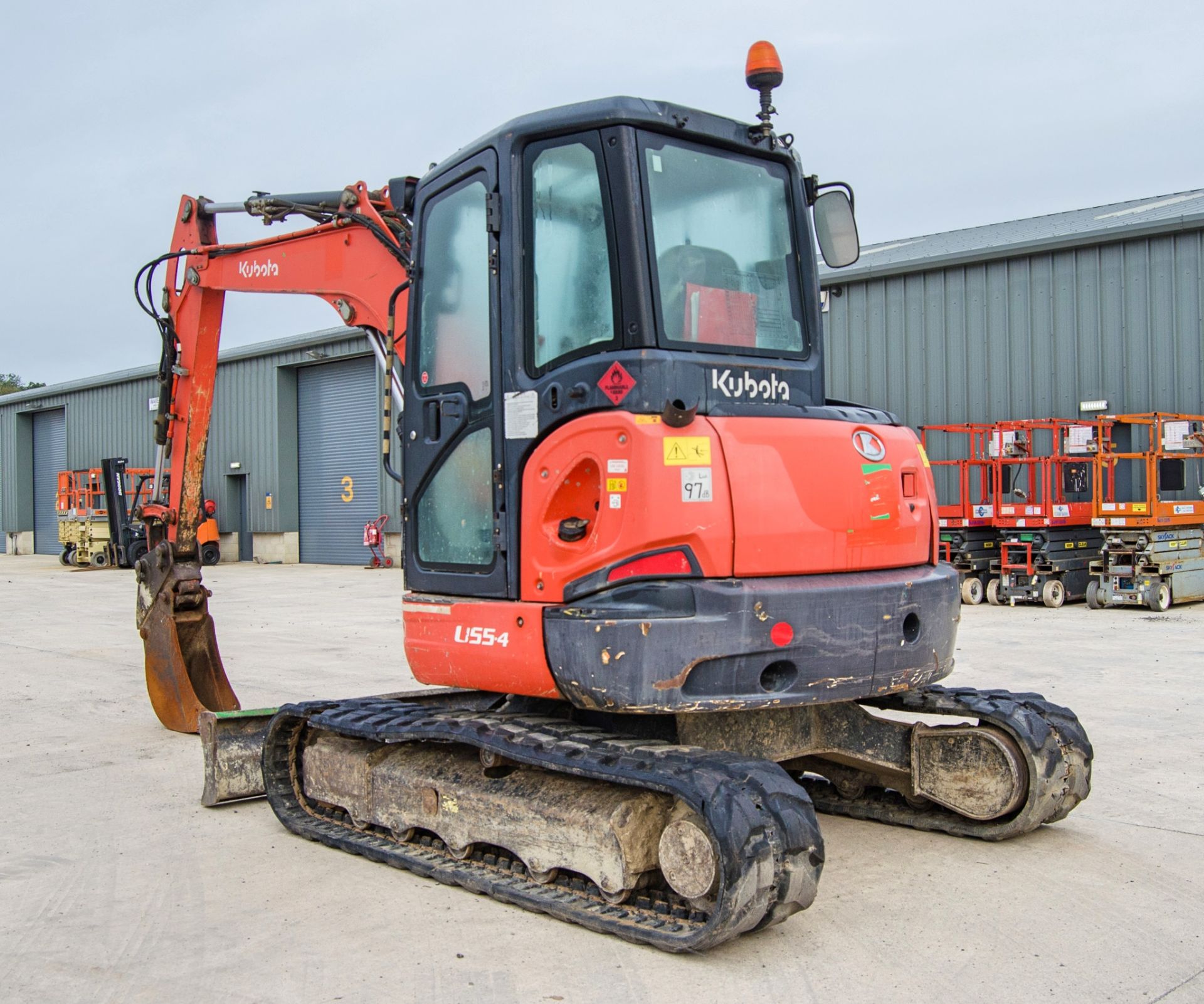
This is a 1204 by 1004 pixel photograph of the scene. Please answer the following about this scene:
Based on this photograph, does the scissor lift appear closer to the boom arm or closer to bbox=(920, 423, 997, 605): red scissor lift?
bbox=(920, 423, 997, 605): red scissor lift

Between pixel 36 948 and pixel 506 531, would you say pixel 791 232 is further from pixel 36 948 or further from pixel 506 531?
pixel 36 948

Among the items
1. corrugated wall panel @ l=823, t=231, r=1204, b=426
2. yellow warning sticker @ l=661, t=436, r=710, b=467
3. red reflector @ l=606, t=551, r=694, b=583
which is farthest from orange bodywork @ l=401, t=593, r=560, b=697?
corrugated wall panel @ l=823, t=231, r=1204, b=426

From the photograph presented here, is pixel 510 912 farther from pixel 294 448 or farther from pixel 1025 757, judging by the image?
pixel 294 448

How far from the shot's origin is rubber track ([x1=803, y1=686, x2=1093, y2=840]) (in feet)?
18.2

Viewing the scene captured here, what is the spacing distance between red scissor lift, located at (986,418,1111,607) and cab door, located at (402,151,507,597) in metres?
14.1

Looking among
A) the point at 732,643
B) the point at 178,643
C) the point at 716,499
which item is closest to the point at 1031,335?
the point at 178,643

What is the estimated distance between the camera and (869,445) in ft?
17.1

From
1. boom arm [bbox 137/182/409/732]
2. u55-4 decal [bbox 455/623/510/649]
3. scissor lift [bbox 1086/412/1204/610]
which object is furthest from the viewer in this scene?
scissor lift [bbox 1086/412/1204/610]

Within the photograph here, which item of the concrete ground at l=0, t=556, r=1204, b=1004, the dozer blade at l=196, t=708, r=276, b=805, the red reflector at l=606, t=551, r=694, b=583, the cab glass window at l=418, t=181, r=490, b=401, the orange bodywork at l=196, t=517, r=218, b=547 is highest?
the cab glass window at l=418, t=181, r=490, b=401

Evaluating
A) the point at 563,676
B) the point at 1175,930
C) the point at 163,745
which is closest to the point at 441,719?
the point at 563,676

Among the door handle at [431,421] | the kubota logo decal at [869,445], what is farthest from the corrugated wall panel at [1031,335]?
the door handle at [431,421]

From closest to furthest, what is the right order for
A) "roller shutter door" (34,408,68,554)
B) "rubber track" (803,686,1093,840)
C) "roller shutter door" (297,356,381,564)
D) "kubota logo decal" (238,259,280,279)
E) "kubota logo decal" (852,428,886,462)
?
"kubota logo decal" (852,428,886,462) < "rubber track" (803,686,1093,840) < "kubota logo decal" (238,259,280,279) < "roller shutter door" (297,356,381,564) < "roller shutter door" (34,408,68,554)

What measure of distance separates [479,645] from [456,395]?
3.62ft

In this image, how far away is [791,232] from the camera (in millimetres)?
5473
